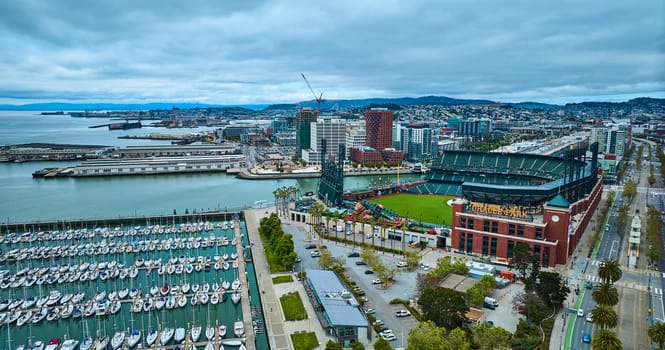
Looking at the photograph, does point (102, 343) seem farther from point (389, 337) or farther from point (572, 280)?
point (572, 280)

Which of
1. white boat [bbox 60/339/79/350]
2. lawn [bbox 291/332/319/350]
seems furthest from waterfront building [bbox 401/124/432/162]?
white boat [bbox 60/339/79/350]

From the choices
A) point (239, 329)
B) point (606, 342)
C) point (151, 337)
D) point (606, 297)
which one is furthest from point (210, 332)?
point (606, 297)

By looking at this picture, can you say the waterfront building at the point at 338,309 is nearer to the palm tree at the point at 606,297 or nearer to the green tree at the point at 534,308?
the green tree at the point at 534,308

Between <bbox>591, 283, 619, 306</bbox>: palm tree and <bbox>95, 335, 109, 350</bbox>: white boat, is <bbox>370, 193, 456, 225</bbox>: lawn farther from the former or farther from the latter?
<bbox>95, 335, 109, 350</bbox>: white boat

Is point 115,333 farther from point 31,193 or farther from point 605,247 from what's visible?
point 31,193

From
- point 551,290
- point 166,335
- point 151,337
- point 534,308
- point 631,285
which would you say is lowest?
point 151,337

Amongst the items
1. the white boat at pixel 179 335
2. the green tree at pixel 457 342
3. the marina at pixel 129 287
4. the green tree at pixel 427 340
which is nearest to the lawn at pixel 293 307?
the marina at pixel 129 287
